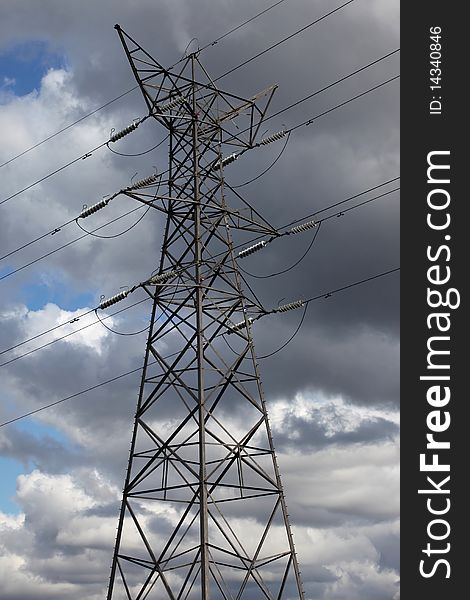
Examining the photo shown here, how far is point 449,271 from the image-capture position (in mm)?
30625

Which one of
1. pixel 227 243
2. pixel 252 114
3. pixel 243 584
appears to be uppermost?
pixel 252 114

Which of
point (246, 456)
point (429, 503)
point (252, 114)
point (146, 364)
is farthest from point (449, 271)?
point (252, 114)

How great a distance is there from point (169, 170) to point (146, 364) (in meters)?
9.69

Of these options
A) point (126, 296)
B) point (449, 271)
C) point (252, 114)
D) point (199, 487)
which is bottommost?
point (199, 487)

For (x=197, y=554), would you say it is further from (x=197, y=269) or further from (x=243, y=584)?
(x=197, y=269)

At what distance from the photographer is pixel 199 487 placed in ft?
106

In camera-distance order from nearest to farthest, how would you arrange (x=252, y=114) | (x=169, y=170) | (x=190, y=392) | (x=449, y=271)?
(x=449, y=271)
(x=190, y=392)
(x=169, y=170)
(x=252, y=114)

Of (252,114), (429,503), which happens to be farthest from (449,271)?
(252,114)

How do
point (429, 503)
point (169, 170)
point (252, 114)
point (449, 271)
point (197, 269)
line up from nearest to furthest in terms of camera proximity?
point (429, 503), point (449, 271), point (197, 269), point (169, 170), point (252, 114)

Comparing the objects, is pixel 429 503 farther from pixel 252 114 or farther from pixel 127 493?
pixel 252 114

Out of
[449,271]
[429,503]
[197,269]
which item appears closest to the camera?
[429,503]

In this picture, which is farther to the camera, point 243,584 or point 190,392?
point 190,392

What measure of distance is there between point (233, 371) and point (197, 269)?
15.2 feet

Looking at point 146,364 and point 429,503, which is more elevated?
point 146,364
